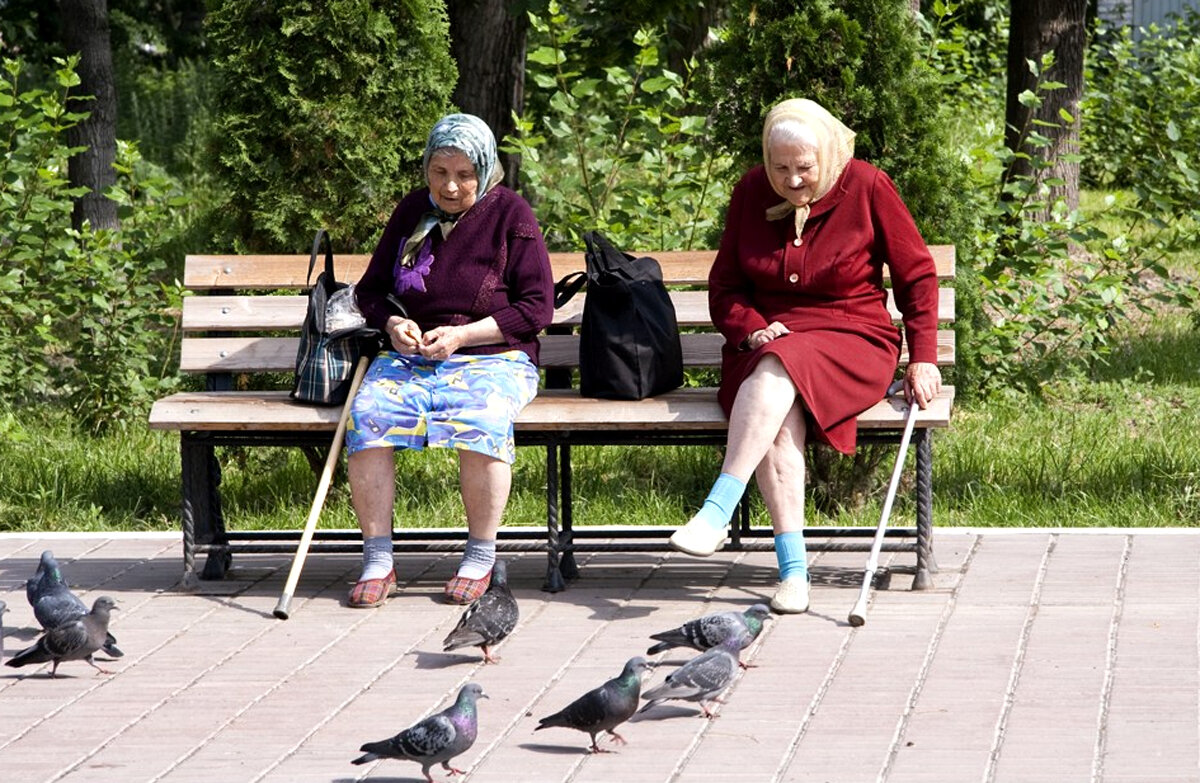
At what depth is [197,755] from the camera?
3953mm

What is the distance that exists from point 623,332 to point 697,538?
839 millimetres

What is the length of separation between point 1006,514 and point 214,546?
2.94 meters

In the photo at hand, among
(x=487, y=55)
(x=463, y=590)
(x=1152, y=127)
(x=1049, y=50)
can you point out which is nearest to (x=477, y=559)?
(x=463, y=590)

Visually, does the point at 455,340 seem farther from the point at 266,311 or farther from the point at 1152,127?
the point at 1152,127

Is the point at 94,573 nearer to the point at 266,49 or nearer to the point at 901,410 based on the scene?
the point at 266,49

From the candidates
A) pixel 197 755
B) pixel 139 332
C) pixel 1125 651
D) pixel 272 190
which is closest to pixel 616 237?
pixel 272 190

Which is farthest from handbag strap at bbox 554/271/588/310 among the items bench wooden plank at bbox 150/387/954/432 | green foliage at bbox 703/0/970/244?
green foliage at bbox 703/0/970/244

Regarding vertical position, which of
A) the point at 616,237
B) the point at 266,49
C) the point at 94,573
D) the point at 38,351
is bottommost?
the point at 94,573

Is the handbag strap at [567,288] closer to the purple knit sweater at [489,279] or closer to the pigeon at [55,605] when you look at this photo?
the purple knit sweater at [489,279]

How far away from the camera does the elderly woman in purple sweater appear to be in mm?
5320

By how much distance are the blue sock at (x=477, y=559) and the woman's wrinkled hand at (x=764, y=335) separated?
1043 mm

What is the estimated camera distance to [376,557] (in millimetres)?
5414

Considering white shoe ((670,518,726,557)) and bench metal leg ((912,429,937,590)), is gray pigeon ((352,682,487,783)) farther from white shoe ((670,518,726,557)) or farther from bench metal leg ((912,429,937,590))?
bench metal leg ((912,429,937,590))

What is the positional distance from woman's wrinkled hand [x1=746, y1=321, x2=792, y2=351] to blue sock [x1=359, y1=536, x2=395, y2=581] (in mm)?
1327
